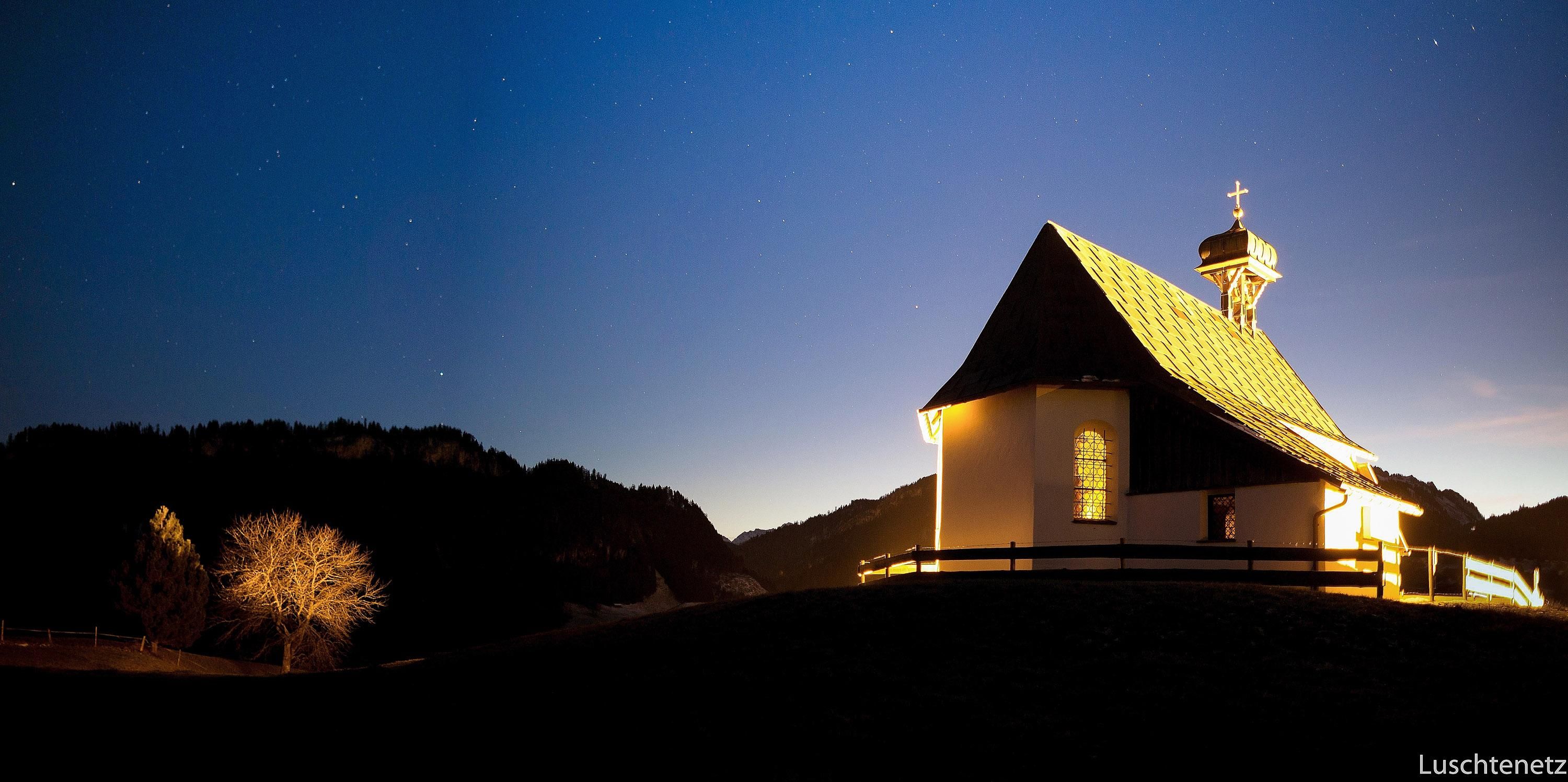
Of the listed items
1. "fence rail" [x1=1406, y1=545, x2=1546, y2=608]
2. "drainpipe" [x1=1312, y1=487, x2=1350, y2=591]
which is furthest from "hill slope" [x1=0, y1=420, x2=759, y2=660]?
"fence rail" [x1=1406, y1=545, x2=1546, y2=608]

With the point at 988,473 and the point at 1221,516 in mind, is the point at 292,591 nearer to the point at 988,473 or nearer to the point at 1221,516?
the point at 988,473

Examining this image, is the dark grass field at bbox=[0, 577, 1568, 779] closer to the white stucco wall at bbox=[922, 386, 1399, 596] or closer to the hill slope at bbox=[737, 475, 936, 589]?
the white stucco wall at bbox=[922, 386, 1399, 596]

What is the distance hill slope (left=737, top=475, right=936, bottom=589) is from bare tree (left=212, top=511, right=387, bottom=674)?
53.6m

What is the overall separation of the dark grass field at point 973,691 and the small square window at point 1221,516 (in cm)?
565

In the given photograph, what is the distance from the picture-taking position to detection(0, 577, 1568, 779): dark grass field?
1100cm

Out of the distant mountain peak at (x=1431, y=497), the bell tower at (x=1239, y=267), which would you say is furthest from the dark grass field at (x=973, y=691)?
the distant mountain peak at (x=1431, y=497)

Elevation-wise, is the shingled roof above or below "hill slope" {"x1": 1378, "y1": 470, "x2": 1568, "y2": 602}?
above

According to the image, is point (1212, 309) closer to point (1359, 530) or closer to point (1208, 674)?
point (1359, 530)

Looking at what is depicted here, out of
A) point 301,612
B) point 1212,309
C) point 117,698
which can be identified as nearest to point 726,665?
point 117,698

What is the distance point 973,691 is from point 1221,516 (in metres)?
13.1

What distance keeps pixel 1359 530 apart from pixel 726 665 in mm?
17563

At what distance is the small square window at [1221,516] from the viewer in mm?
23719

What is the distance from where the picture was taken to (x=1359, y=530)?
2525 centimetres

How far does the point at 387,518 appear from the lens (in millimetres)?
81250
